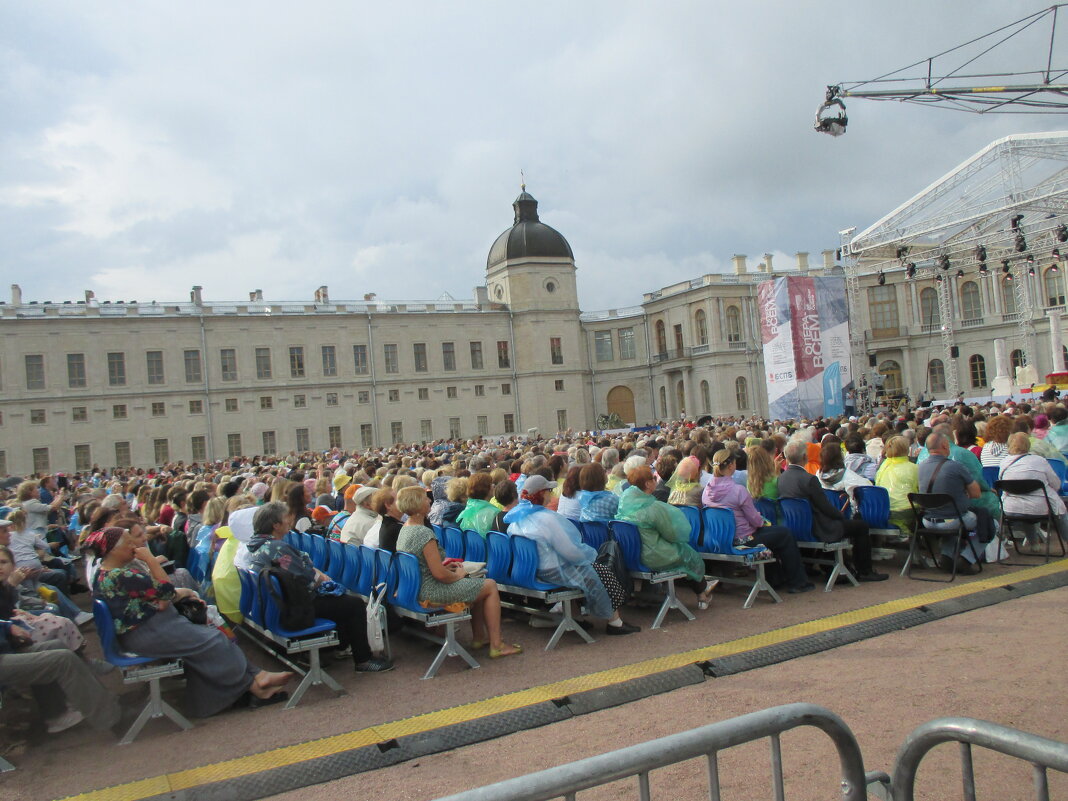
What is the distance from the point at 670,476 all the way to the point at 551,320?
40725mm

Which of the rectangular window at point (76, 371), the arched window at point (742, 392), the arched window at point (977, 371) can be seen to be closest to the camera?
the rectangular window at point (76, 371)

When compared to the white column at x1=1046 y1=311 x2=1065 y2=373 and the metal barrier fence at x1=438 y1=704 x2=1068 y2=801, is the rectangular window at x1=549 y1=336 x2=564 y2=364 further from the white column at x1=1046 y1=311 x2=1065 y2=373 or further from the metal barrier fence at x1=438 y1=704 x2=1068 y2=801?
the metal barrier fence at x1=438 y1=704 x2=1068 y2=801

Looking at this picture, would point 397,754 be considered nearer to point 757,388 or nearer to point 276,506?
point 276,506

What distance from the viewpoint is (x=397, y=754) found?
14.3 feet

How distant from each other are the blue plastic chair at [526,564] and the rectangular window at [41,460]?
3919 cm

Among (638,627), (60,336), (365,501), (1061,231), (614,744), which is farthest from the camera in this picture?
(60,336)

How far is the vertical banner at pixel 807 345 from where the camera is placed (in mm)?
23453

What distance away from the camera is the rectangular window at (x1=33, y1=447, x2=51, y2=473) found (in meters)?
37.8

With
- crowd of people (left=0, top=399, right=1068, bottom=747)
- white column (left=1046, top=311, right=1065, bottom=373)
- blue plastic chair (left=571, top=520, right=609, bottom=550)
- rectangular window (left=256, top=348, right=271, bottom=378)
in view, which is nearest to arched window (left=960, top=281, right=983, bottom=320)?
white column (left=1046, top=311, right=1065, bottom=373)

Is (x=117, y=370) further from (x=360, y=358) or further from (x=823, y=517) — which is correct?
(x=823, y=517)

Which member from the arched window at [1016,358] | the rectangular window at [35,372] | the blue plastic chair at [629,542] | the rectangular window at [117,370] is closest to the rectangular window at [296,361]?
the rectangular window at [117,370]

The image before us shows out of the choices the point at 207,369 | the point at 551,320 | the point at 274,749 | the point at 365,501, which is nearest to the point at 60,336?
the point at 207,369

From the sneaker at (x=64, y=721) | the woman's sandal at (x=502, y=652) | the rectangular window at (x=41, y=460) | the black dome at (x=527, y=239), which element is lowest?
the woman's sandal at (x=502, y=652)

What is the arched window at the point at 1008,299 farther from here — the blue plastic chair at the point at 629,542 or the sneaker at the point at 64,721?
the sneaker at the point at 64,721
